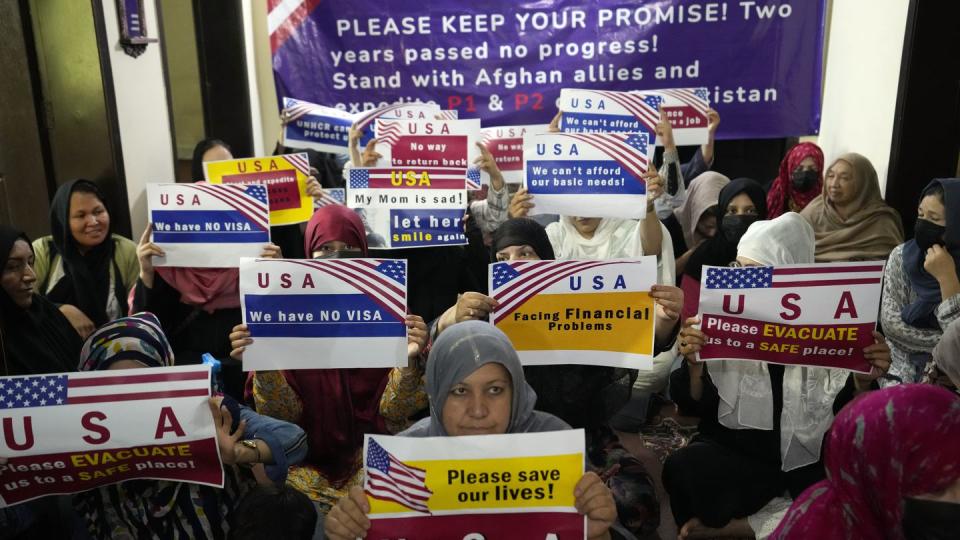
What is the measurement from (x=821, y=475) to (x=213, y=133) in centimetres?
555

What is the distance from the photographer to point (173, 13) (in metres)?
6.66

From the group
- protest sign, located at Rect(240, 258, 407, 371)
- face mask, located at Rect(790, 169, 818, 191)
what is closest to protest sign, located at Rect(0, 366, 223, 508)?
protest sign, located at Rect(240, 258, 407, 371)

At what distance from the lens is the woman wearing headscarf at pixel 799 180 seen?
194 inches

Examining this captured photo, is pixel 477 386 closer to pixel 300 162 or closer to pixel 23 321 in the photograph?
pixel 23 321

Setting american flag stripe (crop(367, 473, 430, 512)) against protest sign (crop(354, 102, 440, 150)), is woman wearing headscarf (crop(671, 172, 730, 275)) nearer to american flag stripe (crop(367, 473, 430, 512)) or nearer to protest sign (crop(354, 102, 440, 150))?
protest sign (crop(354, 102, 440, 150))

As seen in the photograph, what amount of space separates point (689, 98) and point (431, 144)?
178 cm

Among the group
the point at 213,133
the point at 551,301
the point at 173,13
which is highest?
Answer: the point at 173,13

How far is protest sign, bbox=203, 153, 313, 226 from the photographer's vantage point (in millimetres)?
4262

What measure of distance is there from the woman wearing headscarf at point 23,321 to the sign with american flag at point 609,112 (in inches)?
115

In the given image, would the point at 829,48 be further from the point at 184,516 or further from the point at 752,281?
the point at 184,516

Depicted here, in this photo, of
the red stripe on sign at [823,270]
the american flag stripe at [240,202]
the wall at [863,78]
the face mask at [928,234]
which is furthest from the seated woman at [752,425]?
the wall at [863,78]

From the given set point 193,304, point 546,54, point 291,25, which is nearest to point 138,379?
point 193,304

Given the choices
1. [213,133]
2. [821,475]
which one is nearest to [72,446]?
[821,475]

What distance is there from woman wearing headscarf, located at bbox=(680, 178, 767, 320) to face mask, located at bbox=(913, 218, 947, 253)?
85cm
